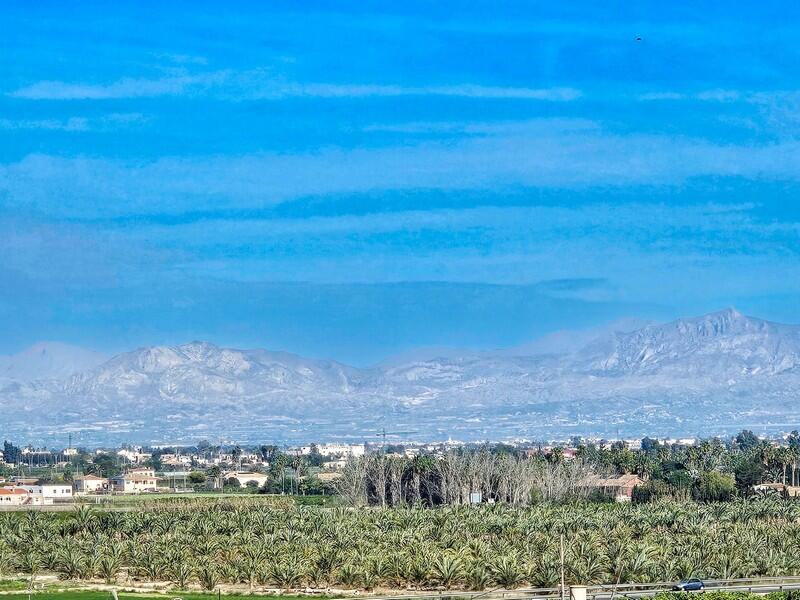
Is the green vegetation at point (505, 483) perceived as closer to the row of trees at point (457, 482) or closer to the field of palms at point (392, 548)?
the row of trees at point (457, 482)

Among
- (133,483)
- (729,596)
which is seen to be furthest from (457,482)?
(133,483)

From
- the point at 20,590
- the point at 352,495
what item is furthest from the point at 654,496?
the point at 20,590

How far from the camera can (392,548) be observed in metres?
61.4

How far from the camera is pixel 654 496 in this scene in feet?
361

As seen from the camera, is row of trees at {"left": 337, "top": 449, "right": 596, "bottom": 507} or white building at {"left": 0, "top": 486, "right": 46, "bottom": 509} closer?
row of trees at {"left": 337, "top": 449, "right": 596, "bottom": 507}

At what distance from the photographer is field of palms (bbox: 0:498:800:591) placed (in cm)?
5644

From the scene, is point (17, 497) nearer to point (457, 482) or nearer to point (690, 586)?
point (457, 482)

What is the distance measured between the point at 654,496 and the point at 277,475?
219 ft

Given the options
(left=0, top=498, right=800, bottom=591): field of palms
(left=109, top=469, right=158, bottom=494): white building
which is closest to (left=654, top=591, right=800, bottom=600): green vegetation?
(left=0, top=498, right=800, bottom=591): field of palms

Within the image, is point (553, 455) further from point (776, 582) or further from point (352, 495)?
point (776, 582)

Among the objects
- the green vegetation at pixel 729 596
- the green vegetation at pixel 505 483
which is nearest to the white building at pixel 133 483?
the green vegetation at pixel 505 483

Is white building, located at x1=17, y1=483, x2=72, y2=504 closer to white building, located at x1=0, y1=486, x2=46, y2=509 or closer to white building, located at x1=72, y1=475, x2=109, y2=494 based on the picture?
white building, located at x1=0, y1=486, x2=46, y2=509

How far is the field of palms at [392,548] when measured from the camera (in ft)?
185

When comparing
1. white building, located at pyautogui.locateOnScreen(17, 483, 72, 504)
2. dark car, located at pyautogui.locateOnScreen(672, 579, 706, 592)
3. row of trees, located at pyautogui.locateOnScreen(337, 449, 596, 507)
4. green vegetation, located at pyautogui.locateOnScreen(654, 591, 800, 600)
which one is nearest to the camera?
green vegetation, located at pyautogui.locateOnScreen(654, 591, 800, 600)
